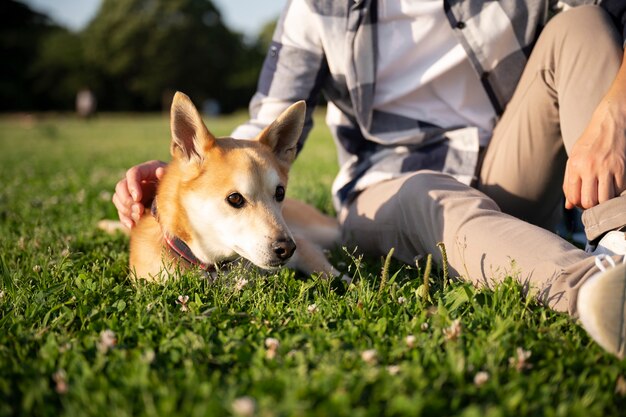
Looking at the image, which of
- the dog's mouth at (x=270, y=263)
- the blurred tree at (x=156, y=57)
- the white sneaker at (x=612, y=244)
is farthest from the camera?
the blurred tree at (x=156, y=57)

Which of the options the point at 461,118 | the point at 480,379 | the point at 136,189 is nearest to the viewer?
the point at 480,379

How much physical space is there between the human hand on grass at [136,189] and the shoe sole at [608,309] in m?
2.19

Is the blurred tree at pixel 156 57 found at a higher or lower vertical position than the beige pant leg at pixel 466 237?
lower

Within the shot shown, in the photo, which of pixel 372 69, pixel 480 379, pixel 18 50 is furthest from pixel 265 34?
pixel 480 379

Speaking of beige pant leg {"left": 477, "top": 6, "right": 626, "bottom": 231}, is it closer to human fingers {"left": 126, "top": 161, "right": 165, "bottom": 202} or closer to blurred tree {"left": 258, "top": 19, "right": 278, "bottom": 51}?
human fingers {"left": 126, "top": 161, "right": 165, "bottom": 202}

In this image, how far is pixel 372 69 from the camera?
311 centimetres

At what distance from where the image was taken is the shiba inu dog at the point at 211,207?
8.40 ft

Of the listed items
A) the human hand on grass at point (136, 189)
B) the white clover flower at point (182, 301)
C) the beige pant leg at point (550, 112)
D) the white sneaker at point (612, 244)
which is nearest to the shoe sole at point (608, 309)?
the white sneaker at point (612, 244)

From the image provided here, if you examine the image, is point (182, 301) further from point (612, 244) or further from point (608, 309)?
point (612, 244)

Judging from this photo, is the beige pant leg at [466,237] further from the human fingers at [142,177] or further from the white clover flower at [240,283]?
the human fingers at [142,177]

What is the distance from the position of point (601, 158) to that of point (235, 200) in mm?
1669

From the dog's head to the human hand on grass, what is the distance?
18cm

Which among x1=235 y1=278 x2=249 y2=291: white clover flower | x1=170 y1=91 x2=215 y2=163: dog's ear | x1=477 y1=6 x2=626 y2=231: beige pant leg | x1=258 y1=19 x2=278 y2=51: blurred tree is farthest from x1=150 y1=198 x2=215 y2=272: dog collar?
x1=258 y1=19 x2=278 y2=51: blurred tree

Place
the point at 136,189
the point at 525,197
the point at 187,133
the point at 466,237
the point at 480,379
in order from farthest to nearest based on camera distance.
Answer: the point at 525,197 → the point at 136,189 → the point at 187,133 → the point at 466,237 → the point at 480,379
